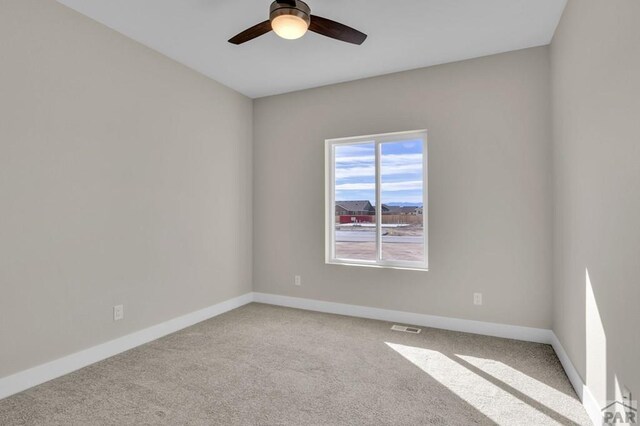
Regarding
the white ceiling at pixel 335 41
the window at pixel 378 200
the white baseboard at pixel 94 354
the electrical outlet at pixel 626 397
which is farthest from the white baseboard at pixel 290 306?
the white ceiling at pixel 335 41

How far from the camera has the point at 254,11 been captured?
2.65m

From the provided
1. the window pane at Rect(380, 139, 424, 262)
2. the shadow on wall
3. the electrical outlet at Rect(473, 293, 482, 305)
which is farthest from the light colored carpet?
the window pane at Rect(380, 139, 424, 262)

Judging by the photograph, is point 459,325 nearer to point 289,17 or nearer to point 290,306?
point 290,306

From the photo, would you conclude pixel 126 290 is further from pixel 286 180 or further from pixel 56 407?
pixel 286 180

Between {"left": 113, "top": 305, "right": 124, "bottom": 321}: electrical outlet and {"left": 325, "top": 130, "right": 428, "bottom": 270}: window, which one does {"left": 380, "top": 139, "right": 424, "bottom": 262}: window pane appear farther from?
{"left": 113, "top": 305, "right": 124, "bottom": 321}: electrical outlet

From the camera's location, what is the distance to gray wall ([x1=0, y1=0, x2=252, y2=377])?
7.67 ft

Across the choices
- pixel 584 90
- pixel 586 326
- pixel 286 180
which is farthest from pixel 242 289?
pixel 584 90

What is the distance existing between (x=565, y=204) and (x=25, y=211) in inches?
154

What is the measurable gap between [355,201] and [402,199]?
587 mm

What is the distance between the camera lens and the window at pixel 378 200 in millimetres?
3801

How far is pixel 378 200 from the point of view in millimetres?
4039

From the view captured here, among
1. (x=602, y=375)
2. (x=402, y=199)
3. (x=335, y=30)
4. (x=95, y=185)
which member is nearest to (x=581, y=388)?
(x=602, y=375)

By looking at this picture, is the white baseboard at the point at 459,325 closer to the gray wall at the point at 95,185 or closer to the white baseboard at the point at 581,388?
the white baseboard at the point at 581,388

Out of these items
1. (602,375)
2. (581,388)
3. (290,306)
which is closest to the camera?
(602,375)
